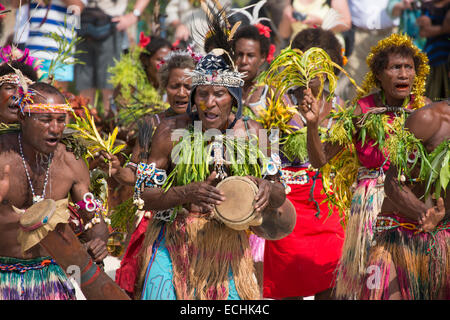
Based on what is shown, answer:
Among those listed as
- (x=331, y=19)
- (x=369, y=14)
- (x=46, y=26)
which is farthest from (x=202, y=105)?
(x=369, y=14)

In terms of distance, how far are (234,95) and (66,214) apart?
123 centimetres

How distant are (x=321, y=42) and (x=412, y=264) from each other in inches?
120

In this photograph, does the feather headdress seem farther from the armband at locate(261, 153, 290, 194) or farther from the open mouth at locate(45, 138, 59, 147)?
the open mouth at locate(45, 138, 59, 147)

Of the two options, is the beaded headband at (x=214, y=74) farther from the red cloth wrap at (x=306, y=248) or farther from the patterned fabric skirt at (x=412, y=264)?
the red cloth wrap at (x=306, y=248)

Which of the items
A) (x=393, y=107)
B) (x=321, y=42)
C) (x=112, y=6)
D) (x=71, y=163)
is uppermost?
(x=112, y=6)

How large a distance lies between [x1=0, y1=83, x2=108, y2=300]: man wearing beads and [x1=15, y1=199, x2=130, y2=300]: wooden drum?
29 centimetres

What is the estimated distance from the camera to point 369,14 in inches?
387

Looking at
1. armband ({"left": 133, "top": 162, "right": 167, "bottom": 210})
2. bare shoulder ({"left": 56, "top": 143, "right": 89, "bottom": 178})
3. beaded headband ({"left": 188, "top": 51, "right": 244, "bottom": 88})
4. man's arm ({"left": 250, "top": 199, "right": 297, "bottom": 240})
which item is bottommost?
man's arm ({"left": 250, "top": 199, "right": 297, "bottom": 240})

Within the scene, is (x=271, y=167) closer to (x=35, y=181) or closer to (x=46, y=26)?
(x=35, y=181)

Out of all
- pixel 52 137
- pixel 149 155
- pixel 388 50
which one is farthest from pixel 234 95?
pixel 388 50

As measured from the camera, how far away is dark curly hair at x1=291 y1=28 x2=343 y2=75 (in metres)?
7.05

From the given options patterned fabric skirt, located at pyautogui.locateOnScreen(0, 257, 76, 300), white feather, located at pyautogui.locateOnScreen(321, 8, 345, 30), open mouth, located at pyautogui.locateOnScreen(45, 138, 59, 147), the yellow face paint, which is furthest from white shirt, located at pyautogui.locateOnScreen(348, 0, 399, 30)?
patterned fabric skirt, located at pyautogui.locateOnScreen(0, 257, 76, 300)

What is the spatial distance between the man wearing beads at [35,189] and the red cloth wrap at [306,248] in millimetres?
2290

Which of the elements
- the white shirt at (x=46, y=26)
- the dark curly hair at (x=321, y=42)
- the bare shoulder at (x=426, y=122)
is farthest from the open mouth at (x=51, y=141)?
the white shirt at (x=46, y=26)
